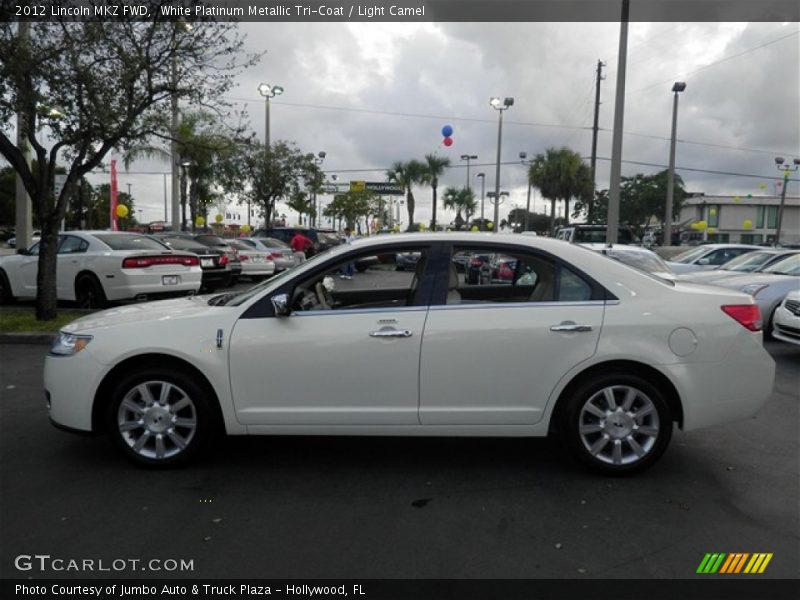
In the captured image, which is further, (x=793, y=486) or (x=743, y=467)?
(x=743, y=467)

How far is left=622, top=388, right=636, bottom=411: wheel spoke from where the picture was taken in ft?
14.0

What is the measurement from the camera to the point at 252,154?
31.6m

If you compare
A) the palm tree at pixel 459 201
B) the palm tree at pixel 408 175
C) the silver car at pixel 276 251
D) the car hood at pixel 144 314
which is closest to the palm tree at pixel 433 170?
the palm tree at pixel 408 175

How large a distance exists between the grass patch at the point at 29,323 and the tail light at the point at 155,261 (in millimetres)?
1183

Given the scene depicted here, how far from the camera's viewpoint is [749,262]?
1274 cm

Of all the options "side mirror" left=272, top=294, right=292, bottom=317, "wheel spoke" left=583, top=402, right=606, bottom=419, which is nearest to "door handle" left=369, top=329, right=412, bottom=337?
"side mirror" left=272, top=294, right=292, bottom=317

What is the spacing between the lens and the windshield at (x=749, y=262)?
12414mm

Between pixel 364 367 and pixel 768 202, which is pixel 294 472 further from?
pixel 768 202

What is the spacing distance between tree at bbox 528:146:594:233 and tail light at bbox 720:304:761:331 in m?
44.3

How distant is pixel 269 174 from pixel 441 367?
96.8ft

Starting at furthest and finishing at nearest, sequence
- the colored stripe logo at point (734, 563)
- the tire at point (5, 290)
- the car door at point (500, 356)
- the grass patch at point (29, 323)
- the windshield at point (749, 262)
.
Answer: the tire at point (5, 290) → the windshield at point (749, 262) → the grass patch at point (29, 323) → the car door at point (500, 356) → the colored stripe logo at point (734, 563)

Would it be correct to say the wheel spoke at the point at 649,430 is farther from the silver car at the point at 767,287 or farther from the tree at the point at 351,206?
the tree at the point at 351,206
